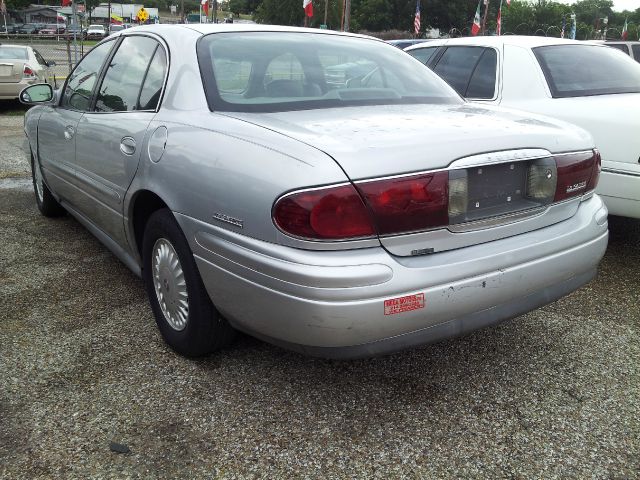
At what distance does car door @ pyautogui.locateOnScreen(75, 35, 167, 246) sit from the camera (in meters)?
2.96

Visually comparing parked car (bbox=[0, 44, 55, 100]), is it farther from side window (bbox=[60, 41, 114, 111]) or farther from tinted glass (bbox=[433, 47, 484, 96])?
tinted glass (bbox=[433, 47, 484, 96])

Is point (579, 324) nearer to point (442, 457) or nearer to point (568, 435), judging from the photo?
point (568, 435)

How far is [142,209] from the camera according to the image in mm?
2971

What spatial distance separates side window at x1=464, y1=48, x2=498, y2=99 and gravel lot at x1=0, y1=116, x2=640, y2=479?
204 cm

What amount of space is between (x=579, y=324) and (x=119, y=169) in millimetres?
2516

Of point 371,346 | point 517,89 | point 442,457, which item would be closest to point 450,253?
point 371,346

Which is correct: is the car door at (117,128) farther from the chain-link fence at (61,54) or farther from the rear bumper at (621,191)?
the rear bumper at (621,191)

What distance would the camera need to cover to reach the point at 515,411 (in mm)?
2465

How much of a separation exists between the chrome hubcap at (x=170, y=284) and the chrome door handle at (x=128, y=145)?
18.2 inches

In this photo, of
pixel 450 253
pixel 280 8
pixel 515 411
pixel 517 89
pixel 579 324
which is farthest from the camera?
pixel 280 8

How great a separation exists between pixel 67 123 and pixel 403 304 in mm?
2741

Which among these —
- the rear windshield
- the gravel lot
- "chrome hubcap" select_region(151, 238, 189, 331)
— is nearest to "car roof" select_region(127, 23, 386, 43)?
"chrome hubcap" select_region(151, 238, 189, 331)

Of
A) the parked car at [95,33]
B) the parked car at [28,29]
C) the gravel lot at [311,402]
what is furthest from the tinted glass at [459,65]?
the parked car at [28,29]

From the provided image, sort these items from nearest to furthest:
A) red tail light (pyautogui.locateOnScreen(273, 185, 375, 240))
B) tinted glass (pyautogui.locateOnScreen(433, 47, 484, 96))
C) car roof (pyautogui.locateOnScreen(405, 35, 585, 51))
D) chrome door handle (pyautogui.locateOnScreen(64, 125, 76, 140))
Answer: red tail light (pyautogui.locateOnScreen(273, 185, 375, 240)) < chrome door handle (pyautogui.locateOnScreen(64, 125, 76, 140)) < car roof (pyautogui.locateOnScreen(405, 35, 585, 51)) < tinted glass (pyautogui.locateOnScreen(433, 47, 484, 96))
